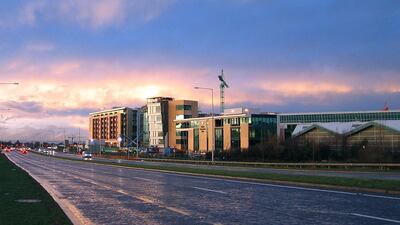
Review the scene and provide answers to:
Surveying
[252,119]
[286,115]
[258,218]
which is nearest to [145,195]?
[258,218]

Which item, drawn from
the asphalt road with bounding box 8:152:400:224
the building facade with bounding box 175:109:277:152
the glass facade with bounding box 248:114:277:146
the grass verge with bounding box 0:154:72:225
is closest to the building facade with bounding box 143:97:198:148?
the building facade with bounding box 175:109:277:152

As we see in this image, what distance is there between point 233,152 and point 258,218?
240 ft

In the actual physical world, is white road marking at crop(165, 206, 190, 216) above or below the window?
below

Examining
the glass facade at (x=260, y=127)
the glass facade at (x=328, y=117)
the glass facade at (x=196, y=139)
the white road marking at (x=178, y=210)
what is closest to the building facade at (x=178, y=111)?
the glass facade at (x=196, y=139)

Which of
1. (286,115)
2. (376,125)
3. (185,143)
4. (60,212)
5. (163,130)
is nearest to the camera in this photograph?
(60,212)

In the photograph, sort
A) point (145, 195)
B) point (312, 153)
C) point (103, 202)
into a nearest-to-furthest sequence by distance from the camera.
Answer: point (103, 202) < point (145, 195) < point (312, 153)

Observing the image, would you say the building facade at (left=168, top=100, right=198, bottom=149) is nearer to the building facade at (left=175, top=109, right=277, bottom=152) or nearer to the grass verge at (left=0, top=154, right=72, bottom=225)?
the building facade at (left=175, top=109, right=277, bottom=152)

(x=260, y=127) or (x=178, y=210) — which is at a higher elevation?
(x=260, y=127)

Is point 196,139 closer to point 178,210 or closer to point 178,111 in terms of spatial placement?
point 178,111

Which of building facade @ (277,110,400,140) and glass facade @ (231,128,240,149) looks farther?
building facade @ (277,110,400,140)

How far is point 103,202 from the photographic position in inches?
715

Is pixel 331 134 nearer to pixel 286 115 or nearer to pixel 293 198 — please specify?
pixel 286 115

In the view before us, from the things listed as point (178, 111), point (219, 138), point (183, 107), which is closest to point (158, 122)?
point (178, 111)

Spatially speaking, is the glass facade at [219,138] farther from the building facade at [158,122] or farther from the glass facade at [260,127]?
the building facade at [158,122]
